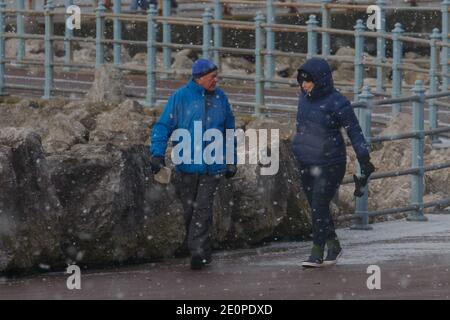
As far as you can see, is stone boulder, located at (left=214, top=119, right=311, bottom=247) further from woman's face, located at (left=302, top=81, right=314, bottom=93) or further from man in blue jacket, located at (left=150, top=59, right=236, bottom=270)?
woman's face, located at (left=302, top=81, right=314, bottom=93)

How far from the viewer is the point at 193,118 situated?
44.4 feet

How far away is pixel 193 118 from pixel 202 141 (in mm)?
188

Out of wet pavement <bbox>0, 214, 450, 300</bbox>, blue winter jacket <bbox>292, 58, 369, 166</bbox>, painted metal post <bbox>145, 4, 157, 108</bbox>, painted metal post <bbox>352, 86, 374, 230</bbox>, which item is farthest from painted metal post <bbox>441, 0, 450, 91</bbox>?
blue winter jacket <bbox>292, 58, 369, 166</bbox>

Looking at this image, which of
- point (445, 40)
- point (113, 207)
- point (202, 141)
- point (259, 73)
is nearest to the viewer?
point (202, 141)

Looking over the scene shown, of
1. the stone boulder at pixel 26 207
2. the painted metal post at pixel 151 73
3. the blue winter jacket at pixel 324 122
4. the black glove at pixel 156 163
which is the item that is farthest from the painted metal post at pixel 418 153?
the painted metal post at pixel 151 73

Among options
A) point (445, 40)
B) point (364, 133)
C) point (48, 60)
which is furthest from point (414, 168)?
point (48, 60)

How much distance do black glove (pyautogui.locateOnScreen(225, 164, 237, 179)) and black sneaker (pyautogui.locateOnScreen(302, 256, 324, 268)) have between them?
81 centimetres

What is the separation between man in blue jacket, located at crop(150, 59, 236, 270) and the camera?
13.5 metres

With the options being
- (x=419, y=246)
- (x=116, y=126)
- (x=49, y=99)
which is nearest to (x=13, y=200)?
(x=419, y=246)

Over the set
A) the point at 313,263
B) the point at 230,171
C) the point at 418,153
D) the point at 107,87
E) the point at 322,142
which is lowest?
the point at 313,263

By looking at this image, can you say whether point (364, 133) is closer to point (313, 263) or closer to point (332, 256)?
point (332, 256)

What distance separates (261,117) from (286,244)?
766 centimetres

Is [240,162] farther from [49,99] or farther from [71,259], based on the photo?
[49,99]

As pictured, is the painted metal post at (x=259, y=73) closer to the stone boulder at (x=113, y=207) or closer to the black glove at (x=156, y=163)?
the stone boulder at (x=113, y=207)
